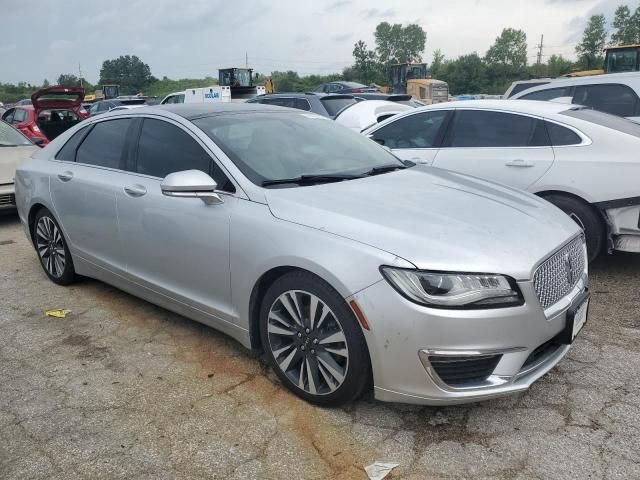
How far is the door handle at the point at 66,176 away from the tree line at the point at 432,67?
50242 mm

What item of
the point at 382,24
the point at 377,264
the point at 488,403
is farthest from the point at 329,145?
the point at 382,24

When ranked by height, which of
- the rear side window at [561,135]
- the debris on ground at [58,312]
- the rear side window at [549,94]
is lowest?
the debris on ground at [58,312]

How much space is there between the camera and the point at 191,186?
3113 millimetres

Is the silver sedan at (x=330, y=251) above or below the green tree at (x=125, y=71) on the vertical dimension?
below

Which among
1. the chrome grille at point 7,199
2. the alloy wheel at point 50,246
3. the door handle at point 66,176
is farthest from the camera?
the chrome grille at point 7,199

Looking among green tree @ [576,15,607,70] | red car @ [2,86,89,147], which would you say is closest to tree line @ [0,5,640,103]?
green tree @ [576,15,607,70]

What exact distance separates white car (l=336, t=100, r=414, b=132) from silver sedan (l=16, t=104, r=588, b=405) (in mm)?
5348

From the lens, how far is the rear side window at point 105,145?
13.6 ft

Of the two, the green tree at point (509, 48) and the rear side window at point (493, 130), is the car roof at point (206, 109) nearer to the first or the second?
the rear side window at point (493, 130)

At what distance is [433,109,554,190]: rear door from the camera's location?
492cm

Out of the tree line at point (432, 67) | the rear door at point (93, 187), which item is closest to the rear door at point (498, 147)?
the rear door at point (93, 187)

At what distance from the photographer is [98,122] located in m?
4.53

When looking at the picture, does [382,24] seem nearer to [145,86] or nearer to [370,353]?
[145,86]

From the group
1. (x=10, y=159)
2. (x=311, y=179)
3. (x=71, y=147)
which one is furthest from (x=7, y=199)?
(x=311, y=179)
